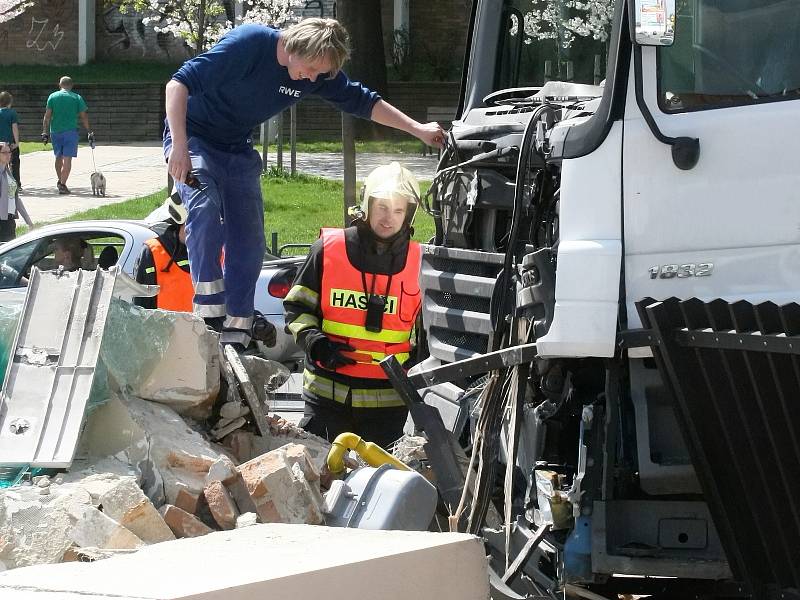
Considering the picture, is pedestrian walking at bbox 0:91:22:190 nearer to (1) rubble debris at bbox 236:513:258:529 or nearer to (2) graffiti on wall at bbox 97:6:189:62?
(2) graffiti on wall at bbox 97:6:189:62

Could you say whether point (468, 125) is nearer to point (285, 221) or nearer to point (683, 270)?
point (683, 270)

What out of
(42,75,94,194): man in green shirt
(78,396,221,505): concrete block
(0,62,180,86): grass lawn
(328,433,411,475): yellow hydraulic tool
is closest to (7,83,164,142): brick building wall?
(0,62,180,86): grass lawn

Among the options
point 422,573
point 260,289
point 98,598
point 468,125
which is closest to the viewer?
point 98,598

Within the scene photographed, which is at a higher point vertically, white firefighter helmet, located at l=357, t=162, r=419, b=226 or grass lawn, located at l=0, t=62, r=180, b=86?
grass lawn, located at l=0, t=62, r=180, b=86

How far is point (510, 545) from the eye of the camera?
453 cm

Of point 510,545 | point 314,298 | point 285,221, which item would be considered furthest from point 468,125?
point 285,221

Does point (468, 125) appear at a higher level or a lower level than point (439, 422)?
higher

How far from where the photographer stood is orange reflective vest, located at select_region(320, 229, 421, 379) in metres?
5.59

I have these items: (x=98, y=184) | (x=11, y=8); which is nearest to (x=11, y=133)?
(x=98, y=184)

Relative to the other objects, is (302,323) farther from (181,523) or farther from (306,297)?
(181,523)

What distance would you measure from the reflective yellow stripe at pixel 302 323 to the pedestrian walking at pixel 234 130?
0.67 metres

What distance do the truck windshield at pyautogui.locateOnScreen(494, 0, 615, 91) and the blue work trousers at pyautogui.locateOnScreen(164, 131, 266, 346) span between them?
1.36 metres

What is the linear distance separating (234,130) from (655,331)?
287cm

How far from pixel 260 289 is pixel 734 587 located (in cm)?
650
